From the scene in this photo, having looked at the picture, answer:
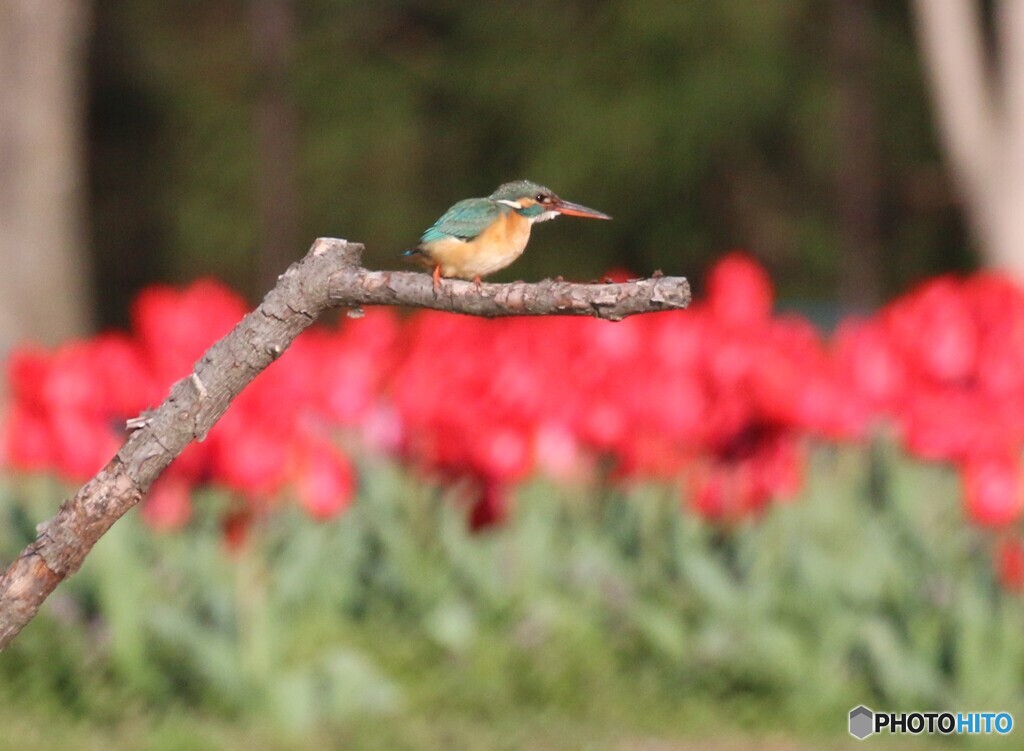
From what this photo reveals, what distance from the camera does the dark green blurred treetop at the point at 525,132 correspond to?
12266mm

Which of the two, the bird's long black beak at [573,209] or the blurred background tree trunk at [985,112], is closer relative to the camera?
the bird's long black beak at [573,209]

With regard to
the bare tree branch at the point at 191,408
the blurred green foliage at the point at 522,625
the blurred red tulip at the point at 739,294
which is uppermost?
the blurred red tulip at the point at 739,294

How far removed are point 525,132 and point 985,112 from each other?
4.08 m

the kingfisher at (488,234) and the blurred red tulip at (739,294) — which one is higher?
the blurred red tulip at (739,294)

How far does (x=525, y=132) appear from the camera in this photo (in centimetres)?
1263

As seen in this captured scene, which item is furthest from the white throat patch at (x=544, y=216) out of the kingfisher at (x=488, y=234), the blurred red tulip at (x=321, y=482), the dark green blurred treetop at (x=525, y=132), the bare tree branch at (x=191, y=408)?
the dark green blurred treetop at (x=525, y=132)

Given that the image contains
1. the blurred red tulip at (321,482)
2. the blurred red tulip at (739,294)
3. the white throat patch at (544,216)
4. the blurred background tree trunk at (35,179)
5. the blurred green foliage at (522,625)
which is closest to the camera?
the white throat patch at (544,216)

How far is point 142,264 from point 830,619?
8.89m

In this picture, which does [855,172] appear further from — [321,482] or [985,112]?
[321,482]

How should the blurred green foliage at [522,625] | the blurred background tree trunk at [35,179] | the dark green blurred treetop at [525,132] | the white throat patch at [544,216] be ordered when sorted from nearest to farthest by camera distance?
the white throat patch at [544,216]
the blurred green foliage at [522,625]
the blurred background tree trunk at [35,179]
the dark green blurred treetop at [525,132]

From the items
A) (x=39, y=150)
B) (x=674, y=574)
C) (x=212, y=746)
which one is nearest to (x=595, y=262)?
(x=39, y=150)

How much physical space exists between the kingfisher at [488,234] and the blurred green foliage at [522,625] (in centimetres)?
200

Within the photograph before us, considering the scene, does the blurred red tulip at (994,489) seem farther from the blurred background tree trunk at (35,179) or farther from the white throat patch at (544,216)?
the blurred background tree trunk at (35,179)

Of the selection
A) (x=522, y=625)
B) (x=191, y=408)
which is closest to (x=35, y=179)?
(x=522, y=625)
